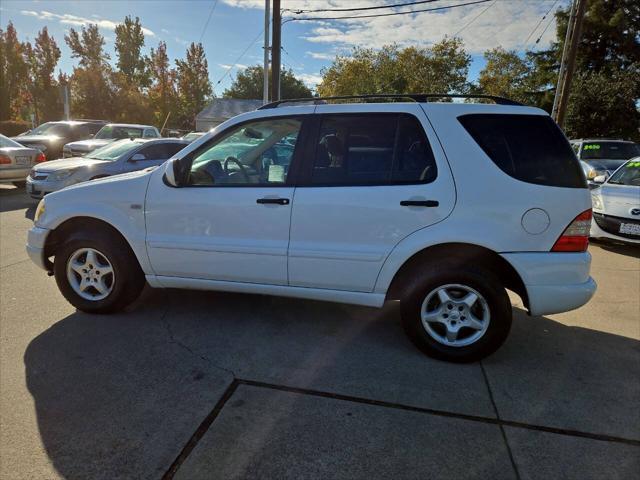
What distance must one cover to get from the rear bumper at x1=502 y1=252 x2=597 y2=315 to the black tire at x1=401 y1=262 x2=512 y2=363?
0.60 ft

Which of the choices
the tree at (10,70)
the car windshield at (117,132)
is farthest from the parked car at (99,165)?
the tree at (10,70)

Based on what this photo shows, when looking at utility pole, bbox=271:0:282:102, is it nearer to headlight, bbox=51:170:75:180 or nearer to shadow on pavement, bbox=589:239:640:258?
headlight, bbox=51:170:75:180

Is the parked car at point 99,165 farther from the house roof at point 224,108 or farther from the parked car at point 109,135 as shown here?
the house roof at point 224,108

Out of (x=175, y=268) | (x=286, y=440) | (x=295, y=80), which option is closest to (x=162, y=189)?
(x=175, y=268)

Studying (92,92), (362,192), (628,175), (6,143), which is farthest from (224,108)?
(362,192)

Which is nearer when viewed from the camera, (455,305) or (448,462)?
(448,462)

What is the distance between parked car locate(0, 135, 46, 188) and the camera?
10.0m

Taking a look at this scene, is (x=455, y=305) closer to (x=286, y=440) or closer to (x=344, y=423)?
(x=344, y=423)

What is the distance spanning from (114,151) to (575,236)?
8568mm

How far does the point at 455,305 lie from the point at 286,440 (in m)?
1.53

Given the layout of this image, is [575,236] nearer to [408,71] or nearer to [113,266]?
[113,266]

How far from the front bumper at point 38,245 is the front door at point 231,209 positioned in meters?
1.05

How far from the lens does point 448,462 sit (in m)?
2.21

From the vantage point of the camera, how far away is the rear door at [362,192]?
305cm
